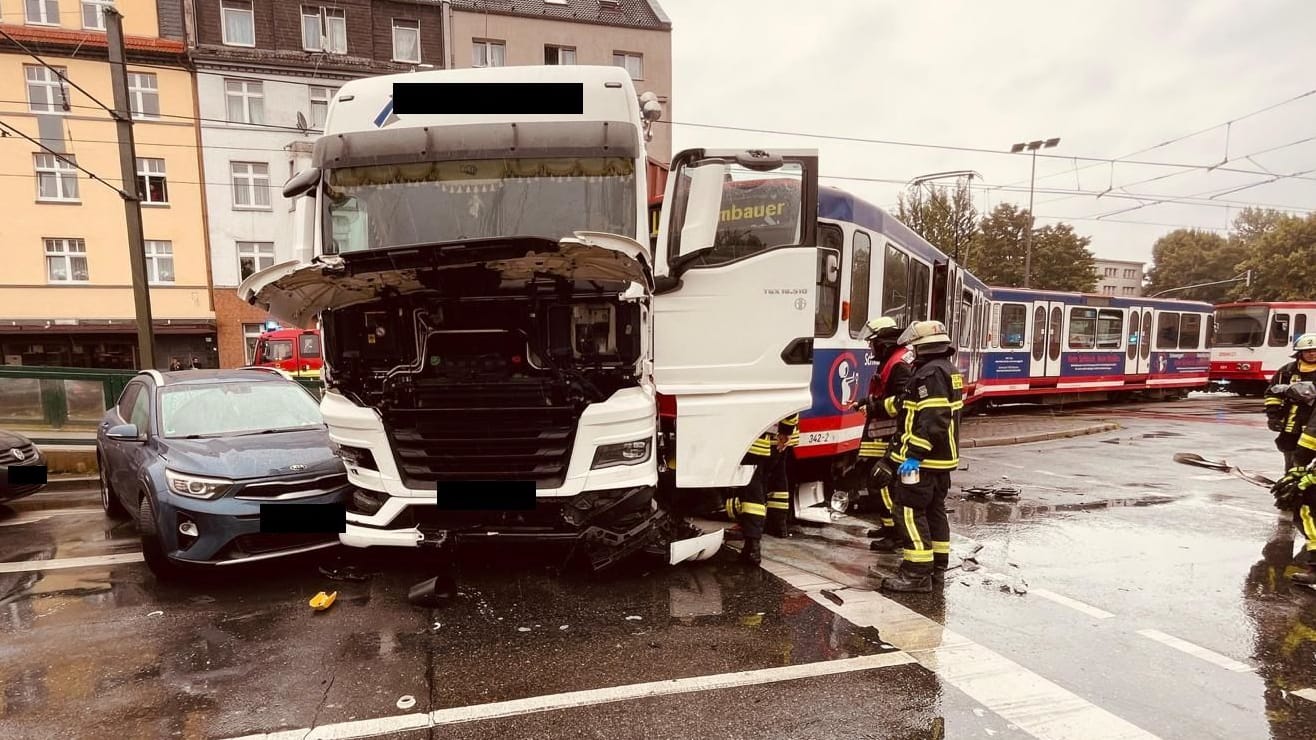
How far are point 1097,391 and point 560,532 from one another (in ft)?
67.4

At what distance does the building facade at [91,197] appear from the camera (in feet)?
69.0

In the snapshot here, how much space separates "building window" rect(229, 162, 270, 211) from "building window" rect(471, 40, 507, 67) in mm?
8858

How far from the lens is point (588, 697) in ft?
10.6

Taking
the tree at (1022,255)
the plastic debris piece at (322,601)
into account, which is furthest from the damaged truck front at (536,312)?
the tree at (1022,255)

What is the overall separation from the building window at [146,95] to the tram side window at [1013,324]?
88.3 ft

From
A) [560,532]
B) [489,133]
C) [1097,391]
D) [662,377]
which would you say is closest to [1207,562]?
[662,377]

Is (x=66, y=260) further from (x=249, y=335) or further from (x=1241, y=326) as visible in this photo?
(x=1241, y=326)

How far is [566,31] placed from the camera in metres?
26.9

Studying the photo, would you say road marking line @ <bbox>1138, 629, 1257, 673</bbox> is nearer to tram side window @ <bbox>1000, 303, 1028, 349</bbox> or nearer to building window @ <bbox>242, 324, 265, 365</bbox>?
tram side window @ <bbox>1000, 303, 1028, 349</bbox>

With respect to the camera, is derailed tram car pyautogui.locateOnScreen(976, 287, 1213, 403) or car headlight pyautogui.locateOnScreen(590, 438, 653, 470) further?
derailed tram car pyautogui.locateOnScreen(976, 287, 1213, 403)

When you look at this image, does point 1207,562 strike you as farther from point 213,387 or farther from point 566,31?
point 566,31

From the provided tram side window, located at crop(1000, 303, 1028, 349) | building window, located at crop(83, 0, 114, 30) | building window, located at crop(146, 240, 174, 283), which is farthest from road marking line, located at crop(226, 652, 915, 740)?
building window, located at crop(83, 0, 114, 30)

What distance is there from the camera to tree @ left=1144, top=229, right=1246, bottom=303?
60844mm

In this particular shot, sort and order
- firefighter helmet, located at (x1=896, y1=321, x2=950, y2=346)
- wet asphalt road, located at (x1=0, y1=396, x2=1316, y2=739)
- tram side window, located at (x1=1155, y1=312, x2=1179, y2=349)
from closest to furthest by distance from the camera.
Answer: wet asphalt road, located at (x1=0, y1=396, x2=1316, y2=739) → firefighter helmet, located at (x1=896, y1=321, x2=950, y2=346) → tram side window, located at (x1=1155, y1=312, x2=1179, y2=349)
